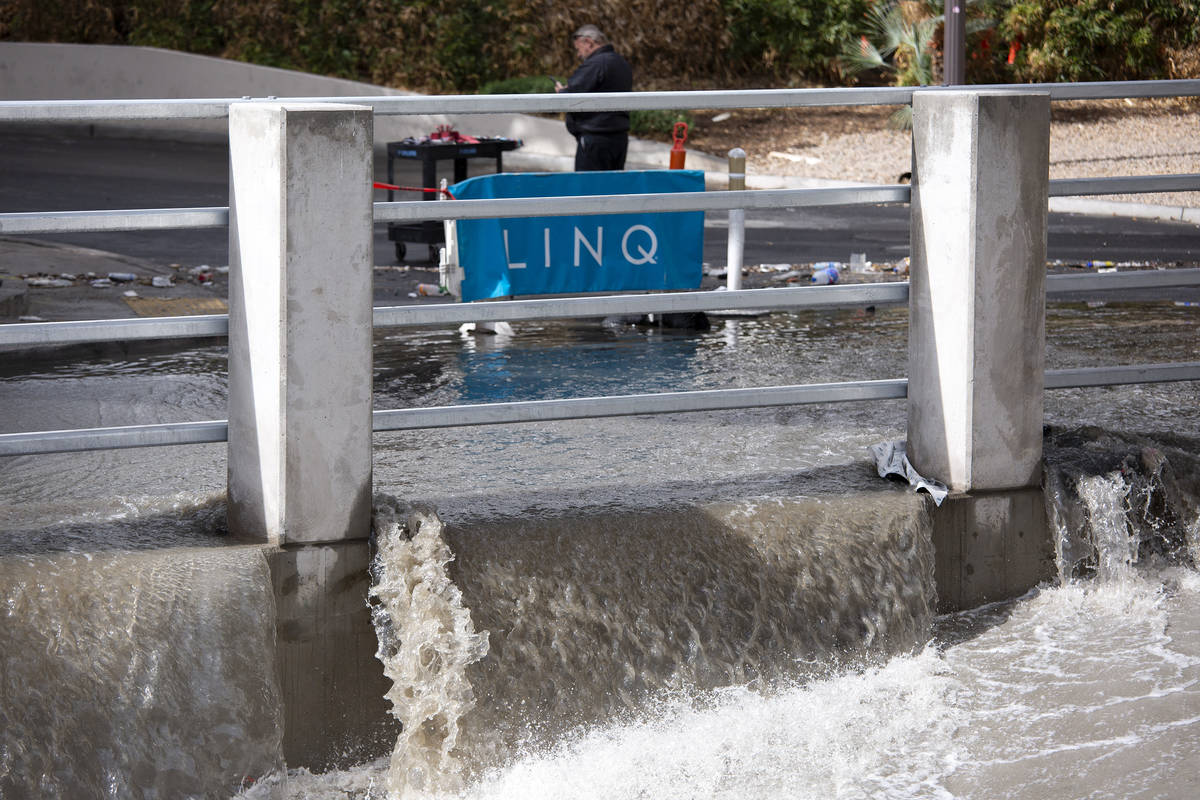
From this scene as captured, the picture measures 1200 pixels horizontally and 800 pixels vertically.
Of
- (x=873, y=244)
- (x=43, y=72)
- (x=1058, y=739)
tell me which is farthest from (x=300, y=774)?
(x=43, y=72)

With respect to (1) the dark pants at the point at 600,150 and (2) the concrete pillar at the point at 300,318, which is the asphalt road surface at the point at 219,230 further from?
(2) the concrete pillar at the point at 300,318

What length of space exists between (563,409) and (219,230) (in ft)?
32.5

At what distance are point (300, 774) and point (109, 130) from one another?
21.2 metres

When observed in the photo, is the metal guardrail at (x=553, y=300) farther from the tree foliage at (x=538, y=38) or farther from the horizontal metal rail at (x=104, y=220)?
the tree foliage at (x=538, y=38)

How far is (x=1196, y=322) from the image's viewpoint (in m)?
9.21

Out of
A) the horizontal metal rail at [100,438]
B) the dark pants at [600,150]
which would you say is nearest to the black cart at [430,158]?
the dark pants at [600,150]

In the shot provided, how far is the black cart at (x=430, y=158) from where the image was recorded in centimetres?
1197

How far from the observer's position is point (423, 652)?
4.76 meters

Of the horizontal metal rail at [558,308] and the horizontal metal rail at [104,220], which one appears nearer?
the horizontal metal rail at [104,220]

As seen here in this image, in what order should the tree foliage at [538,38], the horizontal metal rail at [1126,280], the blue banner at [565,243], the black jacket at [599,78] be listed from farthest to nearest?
the tree foliage at [538,38] → the black jacket at [599,78] → the blue banner at [565,243] → the horizontal metal rail at [1126,280]

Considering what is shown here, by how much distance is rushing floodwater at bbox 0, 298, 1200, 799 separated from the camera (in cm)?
446

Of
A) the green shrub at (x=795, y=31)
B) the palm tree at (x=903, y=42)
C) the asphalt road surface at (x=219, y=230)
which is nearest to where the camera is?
the asphalt road surface at (x=219, y=230)

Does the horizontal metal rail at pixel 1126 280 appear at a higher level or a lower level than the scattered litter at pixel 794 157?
lower

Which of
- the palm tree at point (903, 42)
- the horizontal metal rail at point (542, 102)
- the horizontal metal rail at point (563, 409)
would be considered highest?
the palm tree at point (903, 42)
